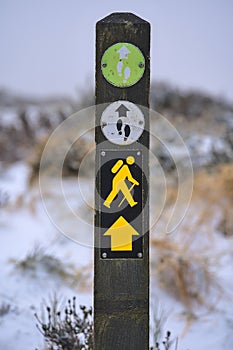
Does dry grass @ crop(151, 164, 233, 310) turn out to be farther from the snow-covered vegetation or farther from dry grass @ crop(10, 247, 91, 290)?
dry grass @ crop(10, 247, 91, 290)

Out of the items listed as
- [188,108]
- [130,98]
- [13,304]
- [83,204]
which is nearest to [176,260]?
[13,304]

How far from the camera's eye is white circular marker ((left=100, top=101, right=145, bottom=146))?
4.91 ft

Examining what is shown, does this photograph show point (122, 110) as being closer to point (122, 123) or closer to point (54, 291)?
point (122, 123)

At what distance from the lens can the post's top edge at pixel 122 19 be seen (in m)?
1.50

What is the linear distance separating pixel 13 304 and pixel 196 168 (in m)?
2.50

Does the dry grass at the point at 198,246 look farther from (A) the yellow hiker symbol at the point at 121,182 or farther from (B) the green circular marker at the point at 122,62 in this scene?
(B) the green circular marker at the point at 122,62

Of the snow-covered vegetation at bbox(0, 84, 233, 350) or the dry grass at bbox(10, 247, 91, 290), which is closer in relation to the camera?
the snow-covered vegetation at bbox(0, 84, 233, 350)

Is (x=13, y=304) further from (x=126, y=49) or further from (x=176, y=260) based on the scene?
(x=126, y=49)

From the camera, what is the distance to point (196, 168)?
15.8 ft

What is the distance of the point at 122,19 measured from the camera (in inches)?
59.5

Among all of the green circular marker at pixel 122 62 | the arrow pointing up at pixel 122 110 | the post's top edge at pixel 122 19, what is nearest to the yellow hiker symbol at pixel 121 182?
the arrow pointing up at pixel 122 110

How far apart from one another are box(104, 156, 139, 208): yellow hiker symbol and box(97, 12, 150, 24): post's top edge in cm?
40

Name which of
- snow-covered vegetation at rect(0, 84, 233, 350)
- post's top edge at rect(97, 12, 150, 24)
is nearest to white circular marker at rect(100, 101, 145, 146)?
post's top edge at rect(97, 12, 150, 24)

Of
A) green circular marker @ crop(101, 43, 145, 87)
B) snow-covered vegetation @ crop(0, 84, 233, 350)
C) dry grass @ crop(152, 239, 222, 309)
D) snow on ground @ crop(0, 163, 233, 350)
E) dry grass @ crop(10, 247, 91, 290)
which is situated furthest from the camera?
dry grass @ crop(10, 247, 91, 290)
